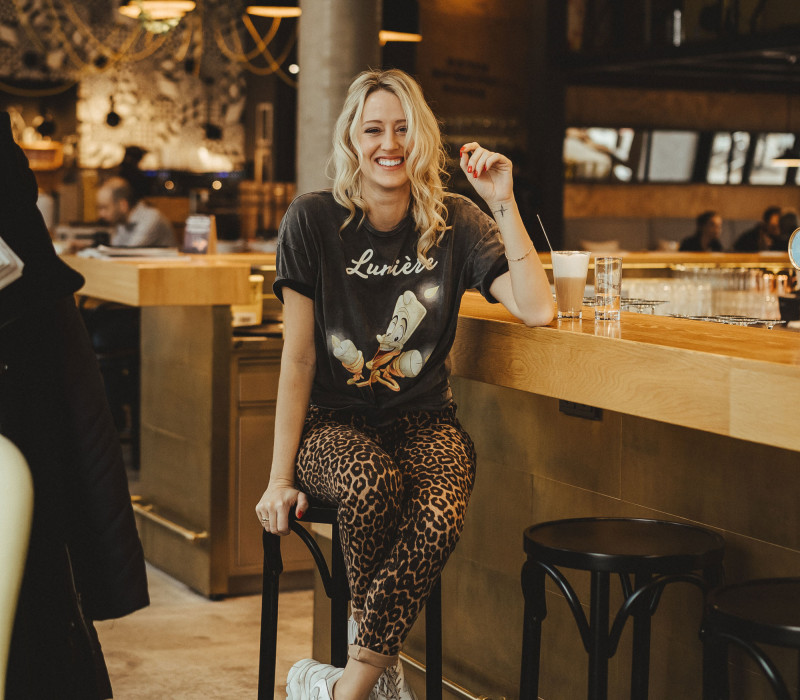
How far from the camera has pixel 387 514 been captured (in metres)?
2.26

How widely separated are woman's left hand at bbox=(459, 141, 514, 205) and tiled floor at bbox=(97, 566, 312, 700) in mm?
1721

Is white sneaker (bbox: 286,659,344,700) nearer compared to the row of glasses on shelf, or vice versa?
white sneaker (bbox: 286,659,344,700)

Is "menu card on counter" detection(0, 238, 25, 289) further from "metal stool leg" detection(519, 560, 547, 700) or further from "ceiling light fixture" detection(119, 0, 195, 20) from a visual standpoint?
"ceiling light fixture" detection(119, 0, 195, 20)

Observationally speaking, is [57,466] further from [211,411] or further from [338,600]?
[211,411]

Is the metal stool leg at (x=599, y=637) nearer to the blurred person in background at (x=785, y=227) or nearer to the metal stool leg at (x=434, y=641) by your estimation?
the metal stool leg at (x=434, y=641)

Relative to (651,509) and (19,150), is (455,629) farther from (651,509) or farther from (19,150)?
(19,150)

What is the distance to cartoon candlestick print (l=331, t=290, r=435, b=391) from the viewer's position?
2475 mm

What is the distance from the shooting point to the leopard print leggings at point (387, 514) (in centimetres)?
220

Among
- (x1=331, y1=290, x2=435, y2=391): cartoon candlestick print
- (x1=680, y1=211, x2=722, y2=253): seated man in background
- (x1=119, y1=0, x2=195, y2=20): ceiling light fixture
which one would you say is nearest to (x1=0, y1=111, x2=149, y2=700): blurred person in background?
(x1=331, y1=290, x2=435, y2=391): cartoon candlestick print

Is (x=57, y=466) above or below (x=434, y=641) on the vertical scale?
above

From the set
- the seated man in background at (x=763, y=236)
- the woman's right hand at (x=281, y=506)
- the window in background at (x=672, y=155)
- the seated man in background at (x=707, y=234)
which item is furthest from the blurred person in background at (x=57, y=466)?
the window in background at (x=672, y=155)

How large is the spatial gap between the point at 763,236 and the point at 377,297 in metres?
7.09

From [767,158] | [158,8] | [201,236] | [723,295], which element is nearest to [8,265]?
[723,295]

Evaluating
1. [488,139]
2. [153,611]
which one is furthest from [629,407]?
[488,139]
